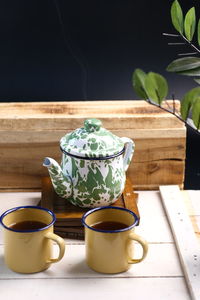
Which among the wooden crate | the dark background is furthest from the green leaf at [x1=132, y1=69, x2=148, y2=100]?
the dark background

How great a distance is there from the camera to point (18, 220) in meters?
1.24

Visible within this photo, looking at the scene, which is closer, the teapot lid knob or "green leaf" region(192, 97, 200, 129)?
"green leaf" region(192, 97, 200, 129)

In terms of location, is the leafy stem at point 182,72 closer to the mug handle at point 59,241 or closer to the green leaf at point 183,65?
the green leaf at point 183,65

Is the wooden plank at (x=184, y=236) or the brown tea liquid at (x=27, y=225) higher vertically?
the brown tea liquid at (x=27, y=225)

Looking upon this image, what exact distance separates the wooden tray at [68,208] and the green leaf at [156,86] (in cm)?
32

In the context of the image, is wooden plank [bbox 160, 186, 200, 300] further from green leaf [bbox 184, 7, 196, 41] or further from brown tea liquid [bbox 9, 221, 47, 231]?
green leaf [bbox 184, 7, 196, 41]

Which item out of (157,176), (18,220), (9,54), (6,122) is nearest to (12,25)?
(9,54)

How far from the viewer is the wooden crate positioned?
1.48 meters

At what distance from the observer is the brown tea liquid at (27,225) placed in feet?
3.99

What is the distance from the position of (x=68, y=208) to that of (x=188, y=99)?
376 millimetres

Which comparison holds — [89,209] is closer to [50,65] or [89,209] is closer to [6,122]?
[6,122]

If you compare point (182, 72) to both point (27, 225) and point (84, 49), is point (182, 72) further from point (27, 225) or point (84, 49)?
point (84, 49)

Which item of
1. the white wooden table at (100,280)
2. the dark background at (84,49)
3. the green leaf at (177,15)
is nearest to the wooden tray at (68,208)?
the white wooden table at (100,280)

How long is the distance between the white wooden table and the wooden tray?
0.02m
